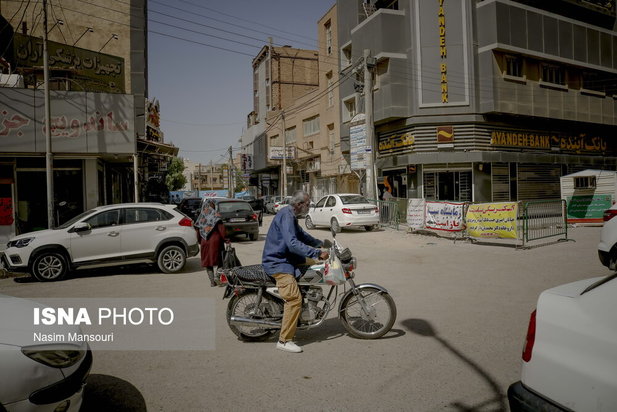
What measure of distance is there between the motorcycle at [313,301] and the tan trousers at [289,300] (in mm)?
178

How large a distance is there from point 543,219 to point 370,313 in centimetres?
1033

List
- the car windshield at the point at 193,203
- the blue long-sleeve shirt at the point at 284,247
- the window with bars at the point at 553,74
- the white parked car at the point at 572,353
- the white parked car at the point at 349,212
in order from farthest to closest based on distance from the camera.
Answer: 1. the car windshield at the point at 193,203
2. the window with bars at the point at 553,74
3. the white parked car at the point at 349,212
4. the blue long-sleeve shirt at the point at 284,247
5. the white parked car at the point at 572,353

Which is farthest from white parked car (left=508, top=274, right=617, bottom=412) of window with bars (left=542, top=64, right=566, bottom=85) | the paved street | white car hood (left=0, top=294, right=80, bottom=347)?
window with bars (left=542, top=64, right=566, bottom=85)

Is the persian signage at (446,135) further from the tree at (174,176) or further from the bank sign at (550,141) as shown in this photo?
the tree at (174,176)

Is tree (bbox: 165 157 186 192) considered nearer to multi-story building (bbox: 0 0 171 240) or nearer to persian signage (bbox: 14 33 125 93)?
persian signage (bbox: 14 33 125 93)

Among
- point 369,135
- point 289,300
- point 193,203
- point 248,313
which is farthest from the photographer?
point 193,203

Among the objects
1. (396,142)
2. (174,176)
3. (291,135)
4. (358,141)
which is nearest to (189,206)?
(358,141)

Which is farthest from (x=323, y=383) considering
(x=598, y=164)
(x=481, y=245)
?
(x=598, y=164)

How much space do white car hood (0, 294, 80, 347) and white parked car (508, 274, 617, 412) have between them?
3123 millimetres

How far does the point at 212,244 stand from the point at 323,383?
5226mm

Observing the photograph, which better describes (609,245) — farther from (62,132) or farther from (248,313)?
(62,132)

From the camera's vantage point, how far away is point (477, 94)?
2253 centimetres

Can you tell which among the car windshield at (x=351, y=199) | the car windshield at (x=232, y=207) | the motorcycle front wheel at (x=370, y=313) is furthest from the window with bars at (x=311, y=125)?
the motorcycle front wheel at (x=370, y=313)

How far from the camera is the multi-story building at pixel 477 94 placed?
886 inches
